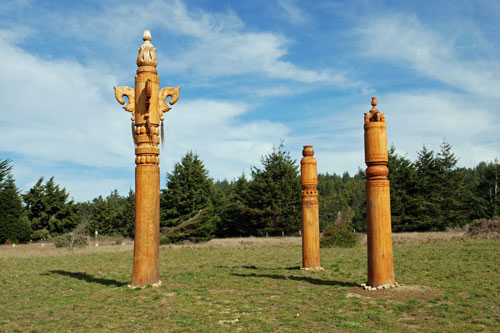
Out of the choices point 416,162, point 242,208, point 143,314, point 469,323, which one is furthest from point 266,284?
point 416,162

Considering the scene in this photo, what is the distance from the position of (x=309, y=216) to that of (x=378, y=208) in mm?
3767

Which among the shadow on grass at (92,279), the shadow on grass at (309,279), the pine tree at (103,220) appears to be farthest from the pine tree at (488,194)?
the pine tree at (103,220)

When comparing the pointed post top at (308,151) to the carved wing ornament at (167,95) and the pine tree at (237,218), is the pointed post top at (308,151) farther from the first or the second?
the pine tree at (237,218)

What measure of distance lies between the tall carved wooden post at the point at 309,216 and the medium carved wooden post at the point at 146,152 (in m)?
4.66

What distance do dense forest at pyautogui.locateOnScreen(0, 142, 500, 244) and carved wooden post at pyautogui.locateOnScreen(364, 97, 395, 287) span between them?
99.1 feet

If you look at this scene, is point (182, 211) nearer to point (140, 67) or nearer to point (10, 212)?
point (10, 212)

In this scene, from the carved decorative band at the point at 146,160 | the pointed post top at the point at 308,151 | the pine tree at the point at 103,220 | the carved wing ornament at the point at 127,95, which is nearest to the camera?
the carved decorative band at the point at 146,160

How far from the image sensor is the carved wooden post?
8.62m

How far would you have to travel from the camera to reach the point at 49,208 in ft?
152

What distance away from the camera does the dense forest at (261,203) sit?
4050 cm

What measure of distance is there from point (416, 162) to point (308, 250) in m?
38.5

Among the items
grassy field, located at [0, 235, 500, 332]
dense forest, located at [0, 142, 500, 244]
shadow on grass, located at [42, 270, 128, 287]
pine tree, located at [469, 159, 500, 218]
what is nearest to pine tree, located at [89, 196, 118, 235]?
dense forest, located at [0, 142, 500, 244]

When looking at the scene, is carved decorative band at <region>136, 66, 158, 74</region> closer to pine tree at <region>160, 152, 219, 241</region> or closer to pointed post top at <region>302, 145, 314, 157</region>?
pointed post top at <region>302, 145, 314, 157</region>

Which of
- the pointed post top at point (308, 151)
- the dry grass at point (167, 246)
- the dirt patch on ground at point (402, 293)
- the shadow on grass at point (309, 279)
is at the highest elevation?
the pointed post top at point (308, 151)
